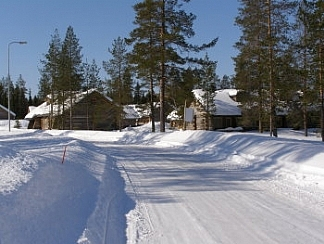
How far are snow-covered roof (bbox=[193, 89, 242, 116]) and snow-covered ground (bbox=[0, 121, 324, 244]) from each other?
43672mm

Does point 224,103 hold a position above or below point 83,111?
above

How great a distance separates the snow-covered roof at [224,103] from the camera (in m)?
58.7

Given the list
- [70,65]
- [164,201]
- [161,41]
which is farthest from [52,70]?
[164,201]

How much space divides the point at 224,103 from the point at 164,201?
54240mm

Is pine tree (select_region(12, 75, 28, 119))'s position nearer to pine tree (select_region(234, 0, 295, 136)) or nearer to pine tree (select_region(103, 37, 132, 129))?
pine tree (select_region(103, 37, 132, 129))

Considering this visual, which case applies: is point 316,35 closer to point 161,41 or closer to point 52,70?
point 161,41

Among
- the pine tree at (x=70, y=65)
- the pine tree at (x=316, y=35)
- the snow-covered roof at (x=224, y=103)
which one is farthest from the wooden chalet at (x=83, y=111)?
the pine tree at (x=316, y=35)

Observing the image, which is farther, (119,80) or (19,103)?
(19,103)

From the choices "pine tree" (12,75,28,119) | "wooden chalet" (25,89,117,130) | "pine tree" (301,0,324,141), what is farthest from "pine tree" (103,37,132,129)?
"pine tree" (12,75,28,119)

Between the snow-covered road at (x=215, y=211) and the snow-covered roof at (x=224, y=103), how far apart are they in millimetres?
45594

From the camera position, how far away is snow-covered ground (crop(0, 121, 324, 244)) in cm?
619

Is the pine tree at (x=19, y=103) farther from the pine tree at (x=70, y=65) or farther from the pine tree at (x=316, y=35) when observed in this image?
the pine tree at (x=316, y=35)

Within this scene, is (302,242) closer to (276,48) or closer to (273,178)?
(273,178)

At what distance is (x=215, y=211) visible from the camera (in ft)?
26.0
